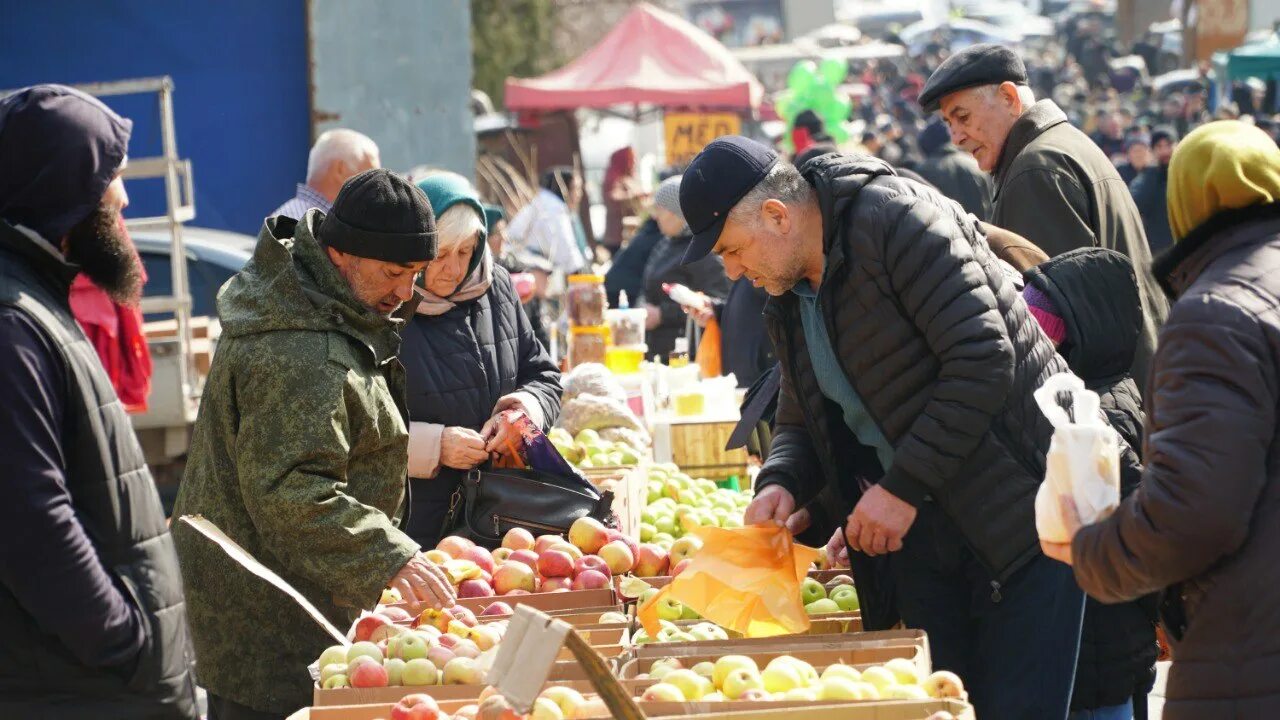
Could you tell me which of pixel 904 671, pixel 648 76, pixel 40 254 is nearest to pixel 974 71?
pixel 904 671

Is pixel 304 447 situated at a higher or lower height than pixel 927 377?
lower

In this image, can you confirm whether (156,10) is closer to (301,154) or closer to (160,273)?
(301,154)

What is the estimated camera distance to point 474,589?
385 centimetres

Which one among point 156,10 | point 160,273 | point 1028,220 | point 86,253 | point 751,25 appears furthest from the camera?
point 751,25

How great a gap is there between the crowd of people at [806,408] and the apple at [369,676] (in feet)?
0.95

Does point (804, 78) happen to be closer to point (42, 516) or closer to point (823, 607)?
point (823, 607)

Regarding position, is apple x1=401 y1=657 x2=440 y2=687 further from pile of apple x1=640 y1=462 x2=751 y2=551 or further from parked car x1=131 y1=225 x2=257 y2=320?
parked car x1=131 y1=225 x2=257 y2=320

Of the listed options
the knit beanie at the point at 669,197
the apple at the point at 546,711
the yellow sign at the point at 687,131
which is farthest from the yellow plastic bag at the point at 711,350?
the yellow sign at the point at 687,131

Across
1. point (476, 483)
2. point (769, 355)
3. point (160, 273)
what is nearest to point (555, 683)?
point (476, 483)

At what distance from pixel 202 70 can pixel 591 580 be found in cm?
942

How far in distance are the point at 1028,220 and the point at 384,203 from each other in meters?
2.38

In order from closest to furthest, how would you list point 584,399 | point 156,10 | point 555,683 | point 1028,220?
point 555,683 → point 1028,220 → point 584,399 → point 156,10

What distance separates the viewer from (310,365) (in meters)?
3.26

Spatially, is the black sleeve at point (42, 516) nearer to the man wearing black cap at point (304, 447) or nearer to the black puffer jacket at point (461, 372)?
the man wearing black cap at point (304, 447)
